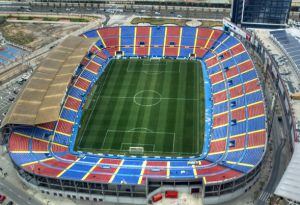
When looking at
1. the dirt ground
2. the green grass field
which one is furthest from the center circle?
the dirt ground

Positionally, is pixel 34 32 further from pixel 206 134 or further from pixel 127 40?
pixel 206 134

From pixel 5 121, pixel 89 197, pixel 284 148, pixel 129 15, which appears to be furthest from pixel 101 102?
pixel 129 15

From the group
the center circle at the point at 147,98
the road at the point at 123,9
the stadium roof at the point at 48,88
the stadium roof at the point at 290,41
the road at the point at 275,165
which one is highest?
the road at the point at 123,9

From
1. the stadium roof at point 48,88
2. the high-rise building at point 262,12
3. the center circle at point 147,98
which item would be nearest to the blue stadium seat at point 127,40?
the stadium roof at point 48,88

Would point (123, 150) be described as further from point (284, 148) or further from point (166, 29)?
point (166, 29)

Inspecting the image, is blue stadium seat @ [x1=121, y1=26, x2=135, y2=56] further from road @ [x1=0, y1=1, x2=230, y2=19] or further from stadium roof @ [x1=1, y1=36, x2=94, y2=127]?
road @ [x1=0, y1=1, x2=230, y2=19]

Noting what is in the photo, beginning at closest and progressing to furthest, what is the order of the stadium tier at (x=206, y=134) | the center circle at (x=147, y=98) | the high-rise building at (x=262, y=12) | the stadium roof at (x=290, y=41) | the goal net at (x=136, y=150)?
the stadium tier at (x=206, y=134)
the goal net at (x=136, y=150)
the center circle at (x=147, y=98)
the stadium roof at (x=290, y=41)
the high-rise building at (x=262, y=12)

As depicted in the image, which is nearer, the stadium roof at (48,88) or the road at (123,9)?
the stadium roof at (48,88)

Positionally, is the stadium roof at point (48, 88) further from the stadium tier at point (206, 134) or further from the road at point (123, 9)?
the road at point (123, 9)
